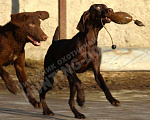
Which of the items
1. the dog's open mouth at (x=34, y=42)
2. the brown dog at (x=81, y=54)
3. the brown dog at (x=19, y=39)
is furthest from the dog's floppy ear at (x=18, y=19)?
the brown dog at (x=81, y=54)

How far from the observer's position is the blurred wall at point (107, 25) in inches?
529

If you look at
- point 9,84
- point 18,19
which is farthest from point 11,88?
point 18,19

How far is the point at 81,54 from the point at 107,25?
6.46 m

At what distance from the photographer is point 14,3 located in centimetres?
1348

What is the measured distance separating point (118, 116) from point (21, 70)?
69.1 inches

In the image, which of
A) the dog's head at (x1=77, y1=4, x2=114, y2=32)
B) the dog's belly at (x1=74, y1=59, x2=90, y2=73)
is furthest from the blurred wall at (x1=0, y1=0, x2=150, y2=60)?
the dog's belly at (x1=74, y1=59, x2=90, y2=73)

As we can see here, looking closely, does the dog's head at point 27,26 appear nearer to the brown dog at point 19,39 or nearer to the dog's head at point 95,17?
the brown dog at point 19,39

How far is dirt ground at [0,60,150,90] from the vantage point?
36.8ft

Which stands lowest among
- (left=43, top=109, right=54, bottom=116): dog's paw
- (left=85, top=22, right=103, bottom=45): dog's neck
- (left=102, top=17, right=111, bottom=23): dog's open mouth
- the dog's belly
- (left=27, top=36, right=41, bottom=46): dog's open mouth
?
(left=43, top=109, right=54, bottom=116): dog's paw

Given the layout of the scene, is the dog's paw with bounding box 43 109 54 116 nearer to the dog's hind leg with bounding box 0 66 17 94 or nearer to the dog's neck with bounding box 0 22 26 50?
the dog's hind leg with bounding box 0 66 17 94

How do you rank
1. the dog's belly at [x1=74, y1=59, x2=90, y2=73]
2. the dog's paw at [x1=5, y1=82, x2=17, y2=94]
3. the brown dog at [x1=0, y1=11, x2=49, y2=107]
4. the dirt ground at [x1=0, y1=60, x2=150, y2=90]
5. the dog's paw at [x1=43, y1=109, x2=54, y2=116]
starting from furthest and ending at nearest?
the dirt ground at [x1=0, y1=60, x2=150, y2=90] < the brown dog at [x1=0, y1=11, x2=49, y2=107] < the dog's paw at [x1=43, y1=109, x2=54, y2=116] < the dog's belly at [x1=74, y1=59, x2=90, y2=73] < the dog's paw at [x1=5, y1=82, x2=17, y2=94]

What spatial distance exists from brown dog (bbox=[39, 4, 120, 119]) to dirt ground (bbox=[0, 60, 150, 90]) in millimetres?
3503

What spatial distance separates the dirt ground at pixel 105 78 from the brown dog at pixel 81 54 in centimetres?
350

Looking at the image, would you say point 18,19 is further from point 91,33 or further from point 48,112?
point 48,112
